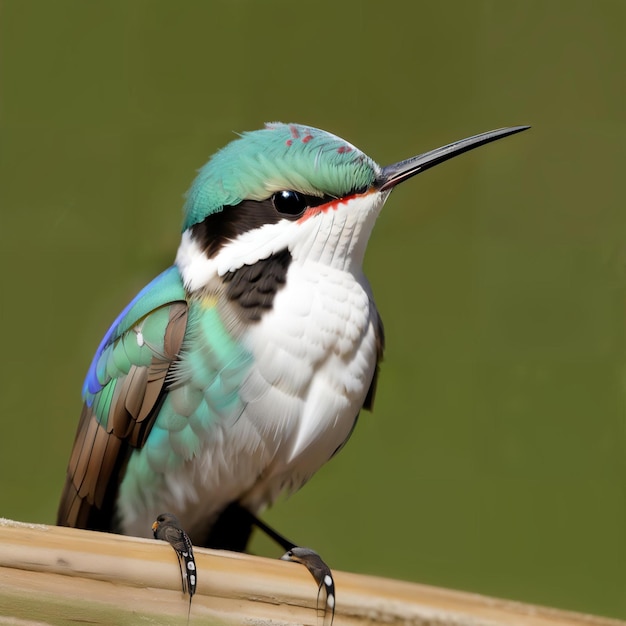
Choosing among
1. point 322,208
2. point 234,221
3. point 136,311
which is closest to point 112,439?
point 136,311

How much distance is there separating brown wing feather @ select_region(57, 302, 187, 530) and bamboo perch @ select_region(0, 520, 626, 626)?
1.38ft

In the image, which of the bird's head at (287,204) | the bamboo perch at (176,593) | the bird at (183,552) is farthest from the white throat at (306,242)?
the bamboo perch at (176,593)

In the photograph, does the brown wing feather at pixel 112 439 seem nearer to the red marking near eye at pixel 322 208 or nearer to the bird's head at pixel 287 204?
the bird's head at pixel 287 204

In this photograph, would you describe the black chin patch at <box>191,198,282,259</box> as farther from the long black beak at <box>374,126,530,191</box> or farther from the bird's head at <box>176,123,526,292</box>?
the long black beak at <box>374,126,530,191</box>

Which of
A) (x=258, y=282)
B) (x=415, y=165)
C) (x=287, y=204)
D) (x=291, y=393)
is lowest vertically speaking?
(x=291, y=393)

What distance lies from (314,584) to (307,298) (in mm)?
492

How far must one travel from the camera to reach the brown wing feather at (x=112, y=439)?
1.87 meters

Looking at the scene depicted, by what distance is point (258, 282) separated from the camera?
1.82 metres

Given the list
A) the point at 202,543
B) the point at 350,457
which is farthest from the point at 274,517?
the point at 202,543

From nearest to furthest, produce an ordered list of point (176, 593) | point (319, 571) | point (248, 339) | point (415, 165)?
point (176, 593)
point (319, 571)
point (248, 339)
point (415, 165)

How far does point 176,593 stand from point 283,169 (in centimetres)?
75

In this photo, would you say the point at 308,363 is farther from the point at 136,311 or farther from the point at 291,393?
the point at 136,311

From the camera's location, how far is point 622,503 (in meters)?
2.64

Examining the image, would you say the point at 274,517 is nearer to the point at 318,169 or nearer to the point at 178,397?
the point at 178,397
